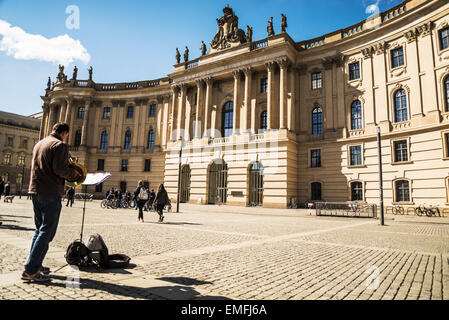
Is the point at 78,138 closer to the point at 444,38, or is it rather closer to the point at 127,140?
the point at 127,140

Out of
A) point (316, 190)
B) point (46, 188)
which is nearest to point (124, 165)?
point (316, 190)

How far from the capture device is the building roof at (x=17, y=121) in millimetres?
65062

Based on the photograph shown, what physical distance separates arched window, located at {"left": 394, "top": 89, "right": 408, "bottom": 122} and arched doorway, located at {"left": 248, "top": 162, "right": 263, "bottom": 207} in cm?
1339

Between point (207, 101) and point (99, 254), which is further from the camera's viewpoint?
point (207, 101)

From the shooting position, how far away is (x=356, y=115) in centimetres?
2781

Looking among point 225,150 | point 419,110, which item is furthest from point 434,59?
point 225,150

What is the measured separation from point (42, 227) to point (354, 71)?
31025 millimetres

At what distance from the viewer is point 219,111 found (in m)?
35.2

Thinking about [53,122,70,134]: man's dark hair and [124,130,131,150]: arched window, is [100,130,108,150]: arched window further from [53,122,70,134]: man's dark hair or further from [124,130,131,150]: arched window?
[53,122,70,134]: man's dark hair

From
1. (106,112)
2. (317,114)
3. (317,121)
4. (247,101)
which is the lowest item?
(317,121)

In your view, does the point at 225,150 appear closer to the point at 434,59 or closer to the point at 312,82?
the point at 312,82

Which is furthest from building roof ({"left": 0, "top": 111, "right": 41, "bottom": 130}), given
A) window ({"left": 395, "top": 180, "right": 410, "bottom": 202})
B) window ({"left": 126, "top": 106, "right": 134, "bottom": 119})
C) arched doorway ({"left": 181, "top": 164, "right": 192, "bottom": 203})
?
window ({"left": 395, "top": 180, "right": 410, "bottom": 202})

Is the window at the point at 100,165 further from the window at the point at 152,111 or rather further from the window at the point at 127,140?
the window at the point at 152,111

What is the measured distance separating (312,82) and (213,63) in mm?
12129
